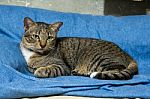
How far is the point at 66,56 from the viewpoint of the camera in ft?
6.65

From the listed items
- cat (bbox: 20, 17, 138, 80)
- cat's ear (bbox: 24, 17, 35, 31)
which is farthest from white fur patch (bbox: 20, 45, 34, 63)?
cat's ear (bbox: 24, 17, 35, 31)

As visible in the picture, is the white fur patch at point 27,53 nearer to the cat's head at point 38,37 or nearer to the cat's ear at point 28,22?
the cat's head at point 38,37

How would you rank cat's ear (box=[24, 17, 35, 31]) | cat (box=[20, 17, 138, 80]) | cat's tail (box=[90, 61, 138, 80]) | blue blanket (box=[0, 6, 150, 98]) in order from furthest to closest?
cat's ear (box=[24, 17, 35, 31]), cat (box=[20, 17, 138, 80]), cat's tail (box=[90, 61, 138, 80]), blue blanket (box=[0, 6, 150, 98])

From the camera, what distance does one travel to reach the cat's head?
75.6 inches

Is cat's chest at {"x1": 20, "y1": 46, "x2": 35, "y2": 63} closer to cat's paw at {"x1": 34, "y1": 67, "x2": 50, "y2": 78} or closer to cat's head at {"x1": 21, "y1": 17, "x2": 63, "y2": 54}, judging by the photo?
cat's head at {"x1": 21, "y1": 17, "x2": 63, "y2": 54}

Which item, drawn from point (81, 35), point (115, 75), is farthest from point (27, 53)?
point (115, 75)

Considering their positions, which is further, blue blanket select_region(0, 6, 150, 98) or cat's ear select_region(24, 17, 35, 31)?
cat's ear select_region(24, 17, 35, 31)

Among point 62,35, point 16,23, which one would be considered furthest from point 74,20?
point 16,23

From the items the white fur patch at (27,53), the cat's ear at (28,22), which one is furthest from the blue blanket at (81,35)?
the cat's ear at (28,22)

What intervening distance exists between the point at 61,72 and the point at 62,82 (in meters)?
0.25

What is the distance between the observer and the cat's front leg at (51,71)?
1.78 metres

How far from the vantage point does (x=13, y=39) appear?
2.22 metres

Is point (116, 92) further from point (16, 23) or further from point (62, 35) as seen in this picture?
point (16, 23)

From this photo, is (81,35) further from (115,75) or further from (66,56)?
(115,75)
